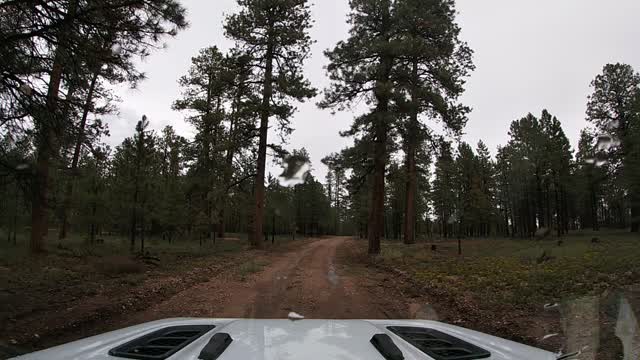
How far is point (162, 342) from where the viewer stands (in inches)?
104

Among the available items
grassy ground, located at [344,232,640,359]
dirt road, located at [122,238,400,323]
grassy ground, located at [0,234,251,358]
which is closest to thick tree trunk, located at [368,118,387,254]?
grassy ground, located at [344,232,640,359]

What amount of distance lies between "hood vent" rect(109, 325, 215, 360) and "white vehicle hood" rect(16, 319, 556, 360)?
0.18ft

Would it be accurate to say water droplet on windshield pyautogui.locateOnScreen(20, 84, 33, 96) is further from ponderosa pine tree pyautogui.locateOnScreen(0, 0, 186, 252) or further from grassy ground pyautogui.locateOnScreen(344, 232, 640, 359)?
grassy ground pyautogui.locateOnScreen(344, 232, 640, 359)

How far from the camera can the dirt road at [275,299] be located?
798cm

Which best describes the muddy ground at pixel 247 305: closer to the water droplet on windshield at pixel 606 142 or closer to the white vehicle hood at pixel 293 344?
the white vehicle hood at pixel 293 344

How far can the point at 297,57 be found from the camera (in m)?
23.6

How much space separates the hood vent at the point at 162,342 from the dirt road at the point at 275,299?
5.03 m

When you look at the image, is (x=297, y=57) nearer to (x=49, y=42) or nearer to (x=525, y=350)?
(x=49, y=42)

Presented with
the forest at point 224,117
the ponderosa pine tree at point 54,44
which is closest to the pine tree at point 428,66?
the forest at point 224,117

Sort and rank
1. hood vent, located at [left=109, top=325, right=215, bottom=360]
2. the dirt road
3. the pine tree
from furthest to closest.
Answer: the pine tree < the dirt road < hood vent, located at [left=109, top=325, right=215, bottom=360]

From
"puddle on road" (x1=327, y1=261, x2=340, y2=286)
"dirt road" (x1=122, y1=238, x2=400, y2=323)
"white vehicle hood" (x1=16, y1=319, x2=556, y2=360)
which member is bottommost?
"puddle on road" (x1=327, y1=261, x2=340, y2=286)

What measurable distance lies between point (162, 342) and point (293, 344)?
3.77 feet

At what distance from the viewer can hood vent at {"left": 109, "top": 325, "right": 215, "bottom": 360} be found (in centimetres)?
212

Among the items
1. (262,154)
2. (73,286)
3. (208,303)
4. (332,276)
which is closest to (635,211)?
(262,154)
